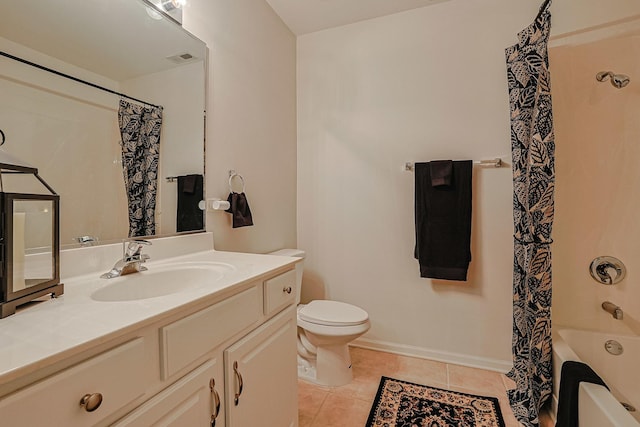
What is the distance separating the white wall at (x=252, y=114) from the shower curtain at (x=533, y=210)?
4.92 feet

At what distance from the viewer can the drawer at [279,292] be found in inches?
43.3

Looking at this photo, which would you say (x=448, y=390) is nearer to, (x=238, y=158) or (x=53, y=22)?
Answer: (x=238, y=158)

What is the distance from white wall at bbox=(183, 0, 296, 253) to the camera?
1630 millimetres

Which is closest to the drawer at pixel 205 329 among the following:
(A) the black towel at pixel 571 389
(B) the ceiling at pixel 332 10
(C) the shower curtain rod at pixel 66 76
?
(C) the shower curtain rod at pixel 66 76

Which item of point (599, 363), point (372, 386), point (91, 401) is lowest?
point (372, 386)

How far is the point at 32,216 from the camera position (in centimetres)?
84

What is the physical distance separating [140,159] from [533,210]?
1.84 metres

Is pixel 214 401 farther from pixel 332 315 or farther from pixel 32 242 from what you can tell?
pixel 332 315

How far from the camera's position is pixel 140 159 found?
4.11ft

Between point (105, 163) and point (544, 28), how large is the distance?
2073 mm

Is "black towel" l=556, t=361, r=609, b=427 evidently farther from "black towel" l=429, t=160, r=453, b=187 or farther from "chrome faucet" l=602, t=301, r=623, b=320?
"black towel" l=429, t=160, r=453, b=187

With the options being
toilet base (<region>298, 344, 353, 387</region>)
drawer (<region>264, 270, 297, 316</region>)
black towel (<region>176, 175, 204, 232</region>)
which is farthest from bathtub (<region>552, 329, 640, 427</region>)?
black towel (<region>176, 175, 204, 232</region>)

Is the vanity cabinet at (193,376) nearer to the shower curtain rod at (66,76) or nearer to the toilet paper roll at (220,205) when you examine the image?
the toilet paper roll at (220,205)

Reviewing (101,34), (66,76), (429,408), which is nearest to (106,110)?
(66,76)
